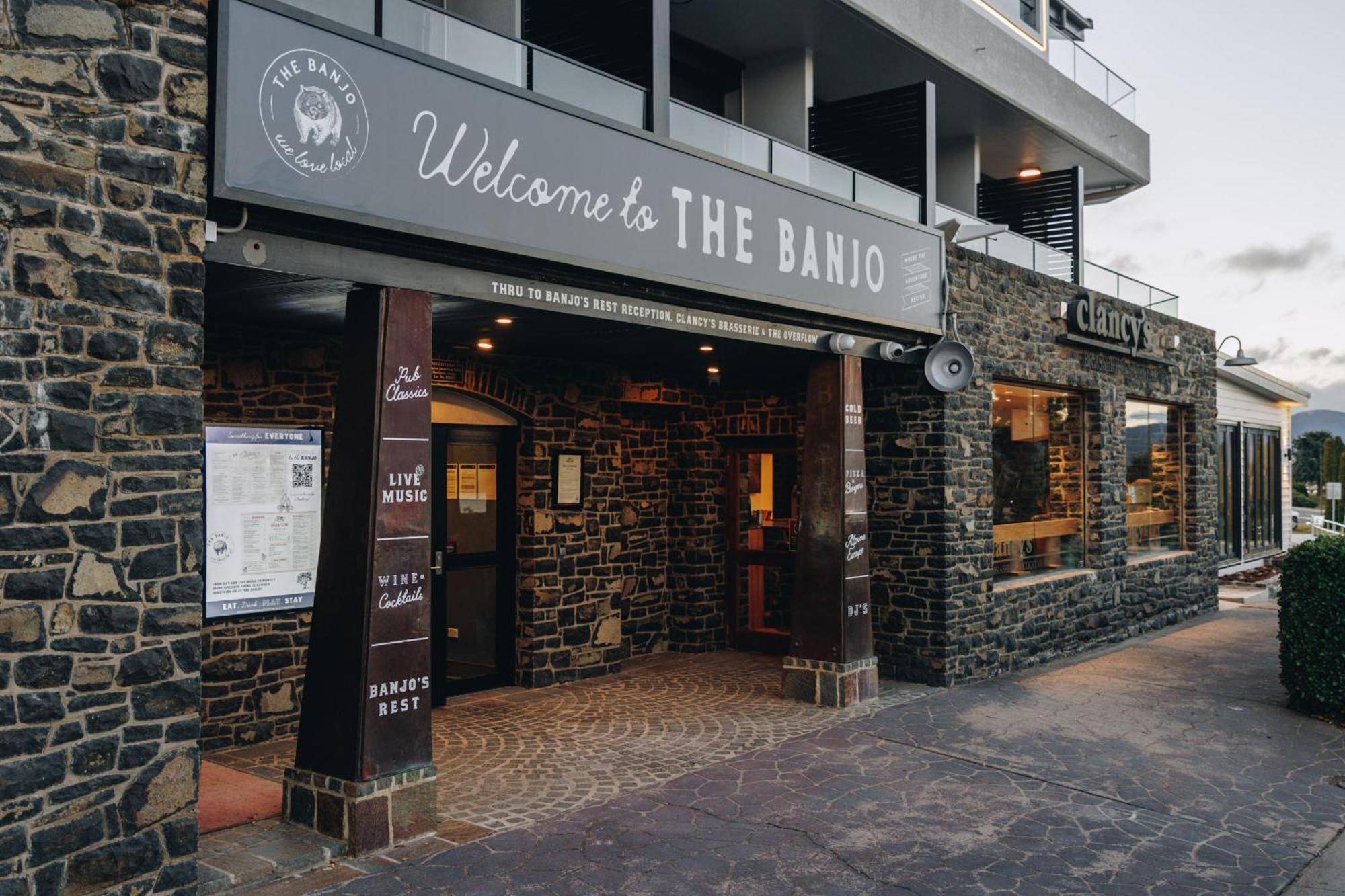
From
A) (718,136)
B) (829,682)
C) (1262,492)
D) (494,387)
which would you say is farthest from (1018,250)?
(1262,492)

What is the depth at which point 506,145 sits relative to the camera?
5.89 m

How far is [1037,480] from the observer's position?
11.8 m

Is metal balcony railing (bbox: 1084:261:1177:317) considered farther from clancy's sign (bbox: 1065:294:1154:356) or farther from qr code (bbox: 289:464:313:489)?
qr code (bbox: 289:464:313:489)

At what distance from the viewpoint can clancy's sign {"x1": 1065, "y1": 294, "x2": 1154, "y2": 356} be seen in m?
12.0

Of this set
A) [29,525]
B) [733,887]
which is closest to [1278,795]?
[733,887]

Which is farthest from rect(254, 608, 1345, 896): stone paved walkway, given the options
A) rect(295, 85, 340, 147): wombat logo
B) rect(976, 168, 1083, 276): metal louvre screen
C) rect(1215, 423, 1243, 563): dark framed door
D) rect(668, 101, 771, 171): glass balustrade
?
rect(1215, 423, 1243, 563): dark framed door

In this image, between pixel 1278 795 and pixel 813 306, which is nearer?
pixel 1278 795

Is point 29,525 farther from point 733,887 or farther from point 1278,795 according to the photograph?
point 1278,795

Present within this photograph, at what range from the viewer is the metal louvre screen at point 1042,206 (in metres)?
13.4

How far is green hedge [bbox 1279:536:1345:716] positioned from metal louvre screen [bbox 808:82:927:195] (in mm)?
4903

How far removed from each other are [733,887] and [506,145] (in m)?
4.30

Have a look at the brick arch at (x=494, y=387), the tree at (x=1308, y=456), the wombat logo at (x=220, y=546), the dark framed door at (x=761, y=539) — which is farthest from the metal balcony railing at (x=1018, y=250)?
the tree at (x=1308, y=456)

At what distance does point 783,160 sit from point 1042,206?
6757 mm

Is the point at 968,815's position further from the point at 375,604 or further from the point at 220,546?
the point at 220,546
